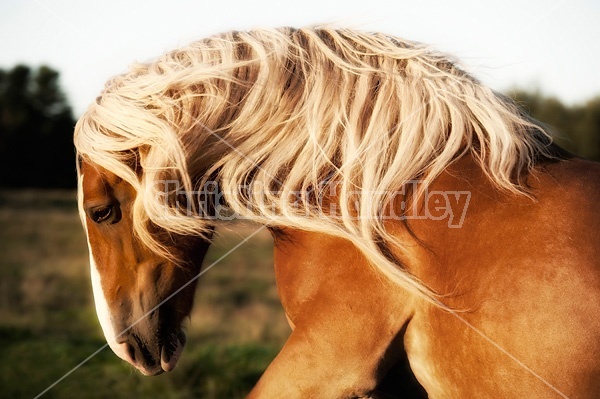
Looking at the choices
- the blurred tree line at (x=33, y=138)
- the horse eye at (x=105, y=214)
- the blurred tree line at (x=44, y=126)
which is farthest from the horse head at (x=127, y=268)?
the blurred tree line at (x=33, y=138)

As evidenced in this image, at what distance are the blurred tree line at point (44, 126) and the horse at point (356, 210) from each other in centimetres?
2923

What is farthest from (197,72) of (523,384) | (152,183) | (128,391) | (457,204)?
(128,391)

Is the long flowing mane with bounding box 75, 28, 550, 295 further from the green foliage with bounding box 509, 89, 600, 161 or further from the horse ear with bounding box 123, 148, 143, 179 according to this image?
the green foliage with bounding box 509, 89, 600, 161

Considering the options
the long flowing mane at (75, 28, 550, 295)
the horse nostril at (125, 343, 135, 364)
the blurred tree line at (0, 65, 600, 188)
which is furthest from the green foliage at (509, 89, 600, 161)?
the horse nostril at (125, 343, 135, 364)

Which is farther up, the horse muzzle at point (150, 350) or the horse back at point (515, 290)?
the horse back at point (515, 290)

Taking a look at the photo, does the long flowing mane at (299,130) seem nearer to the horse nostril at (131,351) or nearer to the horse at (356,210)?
the horse at (356,210)

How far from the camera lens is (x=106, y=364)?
19.2ft

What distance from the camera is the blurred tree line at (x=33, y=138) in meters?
37.3

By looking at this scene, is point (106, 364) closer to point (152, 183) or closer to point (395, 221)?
point (152, 183)

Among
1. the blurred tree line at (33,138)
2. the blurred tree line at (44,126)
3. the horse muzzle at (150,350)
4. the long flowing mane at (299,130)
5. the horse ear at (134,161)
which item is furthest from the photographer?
the blurred tree line at (33,138)

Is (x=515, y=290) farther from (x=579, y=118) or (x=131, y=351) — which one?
(x=579, y=118)

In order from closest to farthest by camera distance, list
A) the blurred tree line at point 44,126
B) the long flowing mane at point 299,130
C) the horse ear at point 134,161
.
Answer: the long flowing mane at point 299,130 → the horse ear at point 134,161 → the blurred tree line at point 44,126

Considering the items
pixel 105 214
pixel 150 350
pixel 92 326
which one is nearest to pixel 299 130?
pixel 105 214

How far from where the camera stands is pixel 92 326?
929cm
